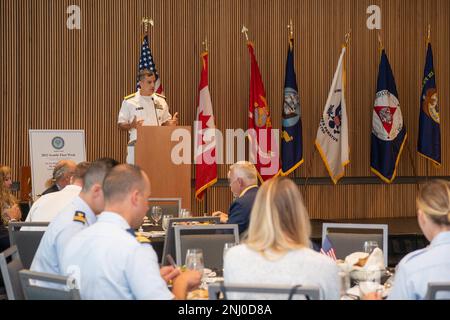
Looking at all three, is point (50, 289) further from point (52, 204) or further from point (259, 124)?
point (259, 124)

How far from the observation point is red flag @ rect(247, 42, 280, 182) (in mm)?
10250

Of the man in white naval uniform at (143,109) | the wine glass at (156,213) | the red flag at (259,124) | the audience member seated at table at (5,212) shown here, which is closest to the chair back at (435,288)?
the audience member seated at table at (5,212)

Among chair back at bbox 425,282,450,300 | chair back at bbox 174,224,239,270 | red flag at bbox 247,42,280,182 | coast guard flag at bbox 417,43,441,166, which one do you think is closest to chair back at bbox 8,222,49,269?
chair back at bbox 174,224,239,270

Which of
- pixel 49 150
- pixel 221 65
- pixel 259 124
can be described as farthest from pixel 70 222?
pixel 221 65

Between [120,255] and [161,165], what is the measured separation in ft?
17.7

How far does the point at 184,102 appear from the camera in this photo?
10453 mm

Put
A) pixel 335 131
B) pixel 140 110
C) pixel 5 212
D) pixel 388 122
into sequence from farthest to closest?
pixel 388 122 → pixel 335 131 → pixel 140 110 → pixel 5 212

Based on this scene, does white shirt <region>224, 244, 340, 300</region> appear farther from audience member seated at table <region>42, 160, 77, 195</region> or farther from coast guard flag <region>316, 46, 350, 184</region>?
coast guard flag <region>316, 46, 350, 184</region>

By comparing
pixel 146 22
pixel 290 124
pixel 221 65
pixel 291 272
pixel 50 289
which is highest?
pixel 146 22

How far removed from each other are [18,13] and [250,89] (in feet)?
11.5

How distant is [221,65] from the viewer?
10547 millimetres

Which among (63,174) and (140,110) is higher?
(140,110)

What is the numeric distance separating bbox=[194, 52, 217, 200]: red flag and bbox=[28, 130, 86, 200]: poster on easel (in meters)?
1.64

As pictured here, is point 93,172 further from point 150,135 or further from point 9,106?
point 9,106
